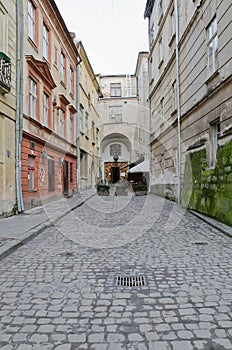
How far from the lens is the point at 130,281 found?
3.96 m

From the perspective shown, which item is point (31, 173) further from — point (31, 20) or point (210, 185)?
point (210, 185)

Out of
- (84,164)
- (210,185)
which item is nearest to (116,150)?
(84,164)

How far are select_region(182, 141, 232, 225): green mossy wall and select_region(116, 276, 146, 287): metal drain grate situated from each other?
393 cm

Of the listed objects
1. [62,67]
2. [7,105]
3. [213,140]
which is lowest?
[213,140]

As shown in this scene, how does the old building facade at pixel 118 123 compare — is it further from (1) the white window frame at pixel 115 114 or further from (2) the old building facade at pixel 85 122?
(2) the old building facade at pixel 85 122

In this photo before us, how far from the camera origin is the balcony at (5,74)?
875cm

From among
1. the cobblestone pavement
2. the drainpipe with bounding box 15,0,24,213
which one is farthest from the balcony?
the cobblestone pavement

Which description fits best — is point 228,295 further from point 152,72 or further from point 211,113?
point 152,72

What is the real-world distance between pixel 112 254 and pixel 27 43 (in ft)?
30.3

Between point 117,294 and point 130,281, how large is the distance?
0.46 m

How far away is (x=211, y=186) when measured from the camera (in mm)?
8500

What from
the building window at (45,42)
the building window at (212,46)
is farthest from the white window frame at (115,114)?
the building window at (212,46)

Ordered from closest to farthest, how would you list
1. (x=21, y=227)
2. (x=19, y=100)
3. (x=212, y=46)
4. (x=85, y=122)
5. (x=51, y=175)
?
(x=21, y=227) < (x=212, y=46) < (x=19, y=100) < (x=51, y=175) < (x=85, y=122)

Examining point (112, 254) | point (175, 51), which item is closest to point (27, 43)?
point (175, 51)
